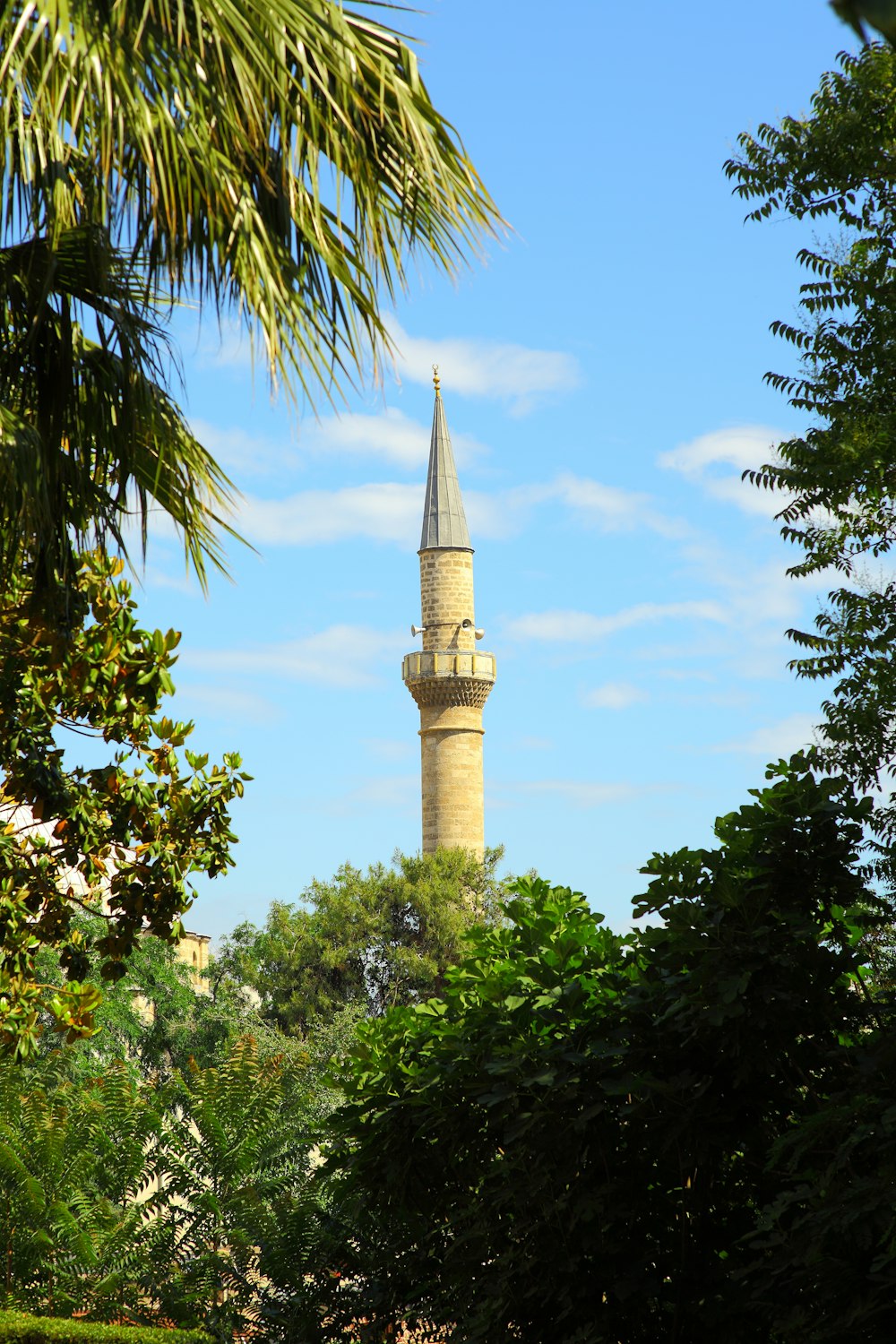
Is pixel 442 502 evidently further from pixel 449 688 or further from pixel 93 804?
pixel 93 804

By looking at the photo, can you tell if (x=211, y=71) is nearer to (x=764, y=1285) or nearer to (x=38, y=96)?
(x=38, y=96)

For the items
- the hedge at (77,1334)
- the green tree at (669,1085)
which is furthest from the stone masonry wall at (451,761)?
the green tree at (669,1085)

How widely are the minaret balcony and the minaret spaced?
3 centimetres

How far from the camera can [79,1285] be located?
34.6ft

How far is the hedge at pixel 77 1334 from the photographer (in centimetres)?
892

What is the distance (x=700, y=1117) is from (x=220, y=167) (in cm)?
435

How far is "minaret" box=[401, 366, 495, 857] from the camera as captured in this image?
40.3 metres

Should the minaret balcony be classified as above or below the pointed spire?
below

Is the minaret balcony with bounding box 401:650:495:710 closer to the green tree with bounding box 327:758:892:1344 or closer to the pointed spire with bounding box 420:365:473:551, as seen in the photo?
the pointed spire with bounding box 420:365:473:551

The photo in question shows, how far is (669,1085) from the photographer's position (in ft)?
19.6

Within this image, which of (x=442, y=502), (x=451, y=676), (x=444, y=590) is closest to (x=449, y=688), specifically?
(x=451, y=676)

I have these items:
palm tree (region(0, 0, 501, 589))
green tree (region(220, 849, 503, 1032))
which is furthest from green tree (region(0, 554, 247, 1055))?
green tree (region(220, 849, 503, 1032))

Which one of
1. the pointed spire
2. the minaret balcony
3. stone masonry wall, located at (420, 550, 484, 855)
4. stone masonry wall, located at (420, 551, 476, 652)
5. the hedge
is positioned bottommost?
the hedge

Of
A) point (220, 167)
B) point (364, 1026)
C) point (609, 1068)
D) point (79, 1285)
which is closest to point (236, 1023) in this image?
point (79, 1285)
